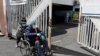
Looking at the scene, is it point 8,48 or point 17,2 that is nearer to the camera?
point 8,48

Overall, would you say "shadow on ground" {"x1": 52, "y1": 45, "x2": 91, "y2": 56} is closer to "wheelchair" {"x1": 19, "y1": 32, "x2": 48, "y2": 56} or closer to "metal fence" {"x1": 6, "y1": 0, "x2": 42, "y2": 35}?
"wheelchair" {"x1": 19, "y1": 32, "x2": 48, "y2": 56}

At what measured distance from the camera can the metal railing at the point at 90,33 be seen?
9977mm

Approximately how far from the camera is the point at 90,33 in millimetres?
10438

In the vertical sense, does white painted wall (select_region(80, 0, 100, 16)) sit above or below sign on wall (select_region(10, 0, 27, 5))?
below

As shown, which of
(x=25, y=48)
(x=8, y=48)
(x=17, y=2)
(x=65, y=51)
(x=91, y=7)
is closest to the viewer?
(x=25, y=48)

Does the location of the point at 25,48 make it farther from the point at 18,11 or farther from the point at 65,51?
the point at 18,11

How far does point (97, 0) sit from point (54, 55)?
113 inches

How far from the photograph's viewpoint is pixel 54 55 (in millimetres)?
9938

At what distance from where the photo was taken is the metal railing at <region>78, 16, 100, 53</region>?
9.98m

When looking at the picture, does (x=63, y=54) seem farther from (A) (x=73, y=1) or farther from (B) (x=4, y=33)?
(A) (x=73, y=1)

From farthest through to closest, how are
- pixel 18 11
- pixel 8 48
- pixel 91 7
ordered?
pixel 18 11 → pixel 8 48 → pixel 91 7

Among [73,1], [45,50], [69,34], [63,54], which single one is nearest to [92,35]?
[63,54]

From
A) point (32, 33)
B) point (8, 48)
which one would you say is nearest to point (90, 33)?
point (32, 33)

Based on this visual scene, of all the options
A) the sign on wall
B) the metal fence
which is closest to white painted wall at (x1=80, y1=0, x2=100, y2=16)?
the metal fence
